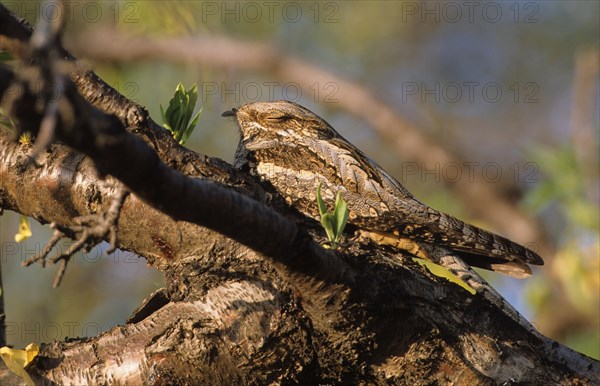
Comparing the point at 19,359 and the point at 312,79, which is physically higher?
the point at 312,79

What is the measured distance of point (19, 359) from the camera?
2.37 m

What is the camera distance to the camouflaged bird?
3.24 metres

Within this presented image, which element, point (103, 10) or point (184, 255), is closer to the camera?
point (184, 255)

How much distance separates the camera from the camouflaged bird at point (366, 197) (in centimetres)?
324

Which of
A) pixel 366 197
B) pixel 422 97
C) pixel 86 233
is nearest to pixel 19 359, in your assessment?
pixel 86 233

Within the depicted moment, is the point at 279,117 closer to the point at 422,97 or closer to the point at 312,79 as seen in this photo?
the point at 312,79

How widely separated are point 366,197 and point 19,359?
1707 mm

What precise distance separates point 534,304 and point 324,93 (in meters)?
2.37

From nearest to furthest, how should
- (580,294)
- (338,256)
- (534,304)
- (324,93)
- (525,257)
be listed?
(338,256) → (525,257) → (580,294) → (534,304) → (324,93)

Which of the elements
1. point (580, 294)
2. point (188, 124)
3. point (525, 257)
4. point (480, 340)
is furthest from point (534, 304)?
point (188, 124)

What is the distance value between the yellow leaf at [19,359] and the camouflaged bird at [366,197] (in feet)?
4.22

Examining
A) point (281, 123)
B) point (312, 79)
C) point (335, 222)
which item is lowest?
point (335, 222)

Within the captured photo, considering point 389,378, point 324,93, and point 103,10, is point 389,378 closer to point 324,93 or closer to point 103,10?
point 324,93

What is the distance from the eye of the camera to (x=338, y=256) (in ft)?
7.31
